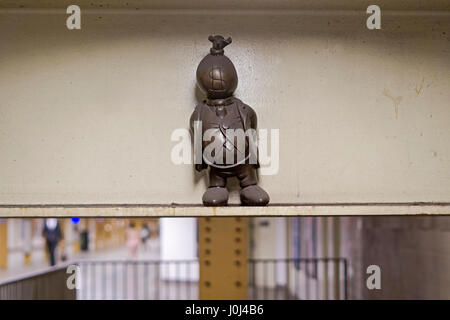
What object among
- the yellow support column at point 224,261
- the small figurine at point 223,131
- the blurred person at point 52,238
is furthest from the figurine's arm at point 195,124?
the blurred person at point 52,238

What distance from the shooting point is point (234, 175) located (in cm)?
167

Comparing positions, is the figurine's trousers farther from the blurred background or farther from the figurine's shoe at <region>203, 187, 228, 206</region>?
the blurred background

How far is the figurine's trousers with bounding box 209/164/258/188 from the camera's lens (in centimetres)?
165

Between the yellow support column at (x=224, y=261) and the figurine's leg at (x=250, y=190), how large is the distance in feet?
3.36

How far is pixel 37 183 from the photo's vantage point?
1784mm

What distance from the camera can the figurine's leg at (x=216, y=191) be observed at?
5.12 ft

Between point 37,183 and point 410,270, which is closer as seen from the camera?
point 37,183

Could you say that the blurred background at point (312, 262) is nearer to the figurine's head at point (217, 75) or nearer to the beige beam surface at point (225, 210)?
the beige beam surface at point (225, 210)

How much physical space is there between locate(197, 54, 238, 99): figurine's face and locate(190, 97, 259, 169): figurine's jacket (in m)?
0.06

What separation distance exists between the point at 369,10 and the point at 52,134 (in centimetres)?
143

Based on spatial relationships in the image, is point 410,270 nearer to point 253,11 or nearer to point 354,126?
point 354,126

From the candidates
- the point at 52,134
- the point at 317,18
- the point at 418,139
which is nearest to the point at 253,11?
the point at 317,18

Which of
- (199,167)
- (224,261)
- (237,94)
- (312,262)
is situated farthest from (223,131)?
(312,262)

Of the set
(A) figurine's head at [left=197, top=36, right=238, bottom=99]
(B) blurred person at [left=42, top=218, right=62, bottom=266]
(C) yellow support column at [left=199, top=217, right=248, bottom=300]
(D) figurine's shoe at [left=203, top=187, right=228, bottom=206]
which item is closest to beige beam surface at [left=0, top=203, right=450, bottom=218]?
(D) figurine's shoe at [left=203, top=187, right=228, bottom=206]
